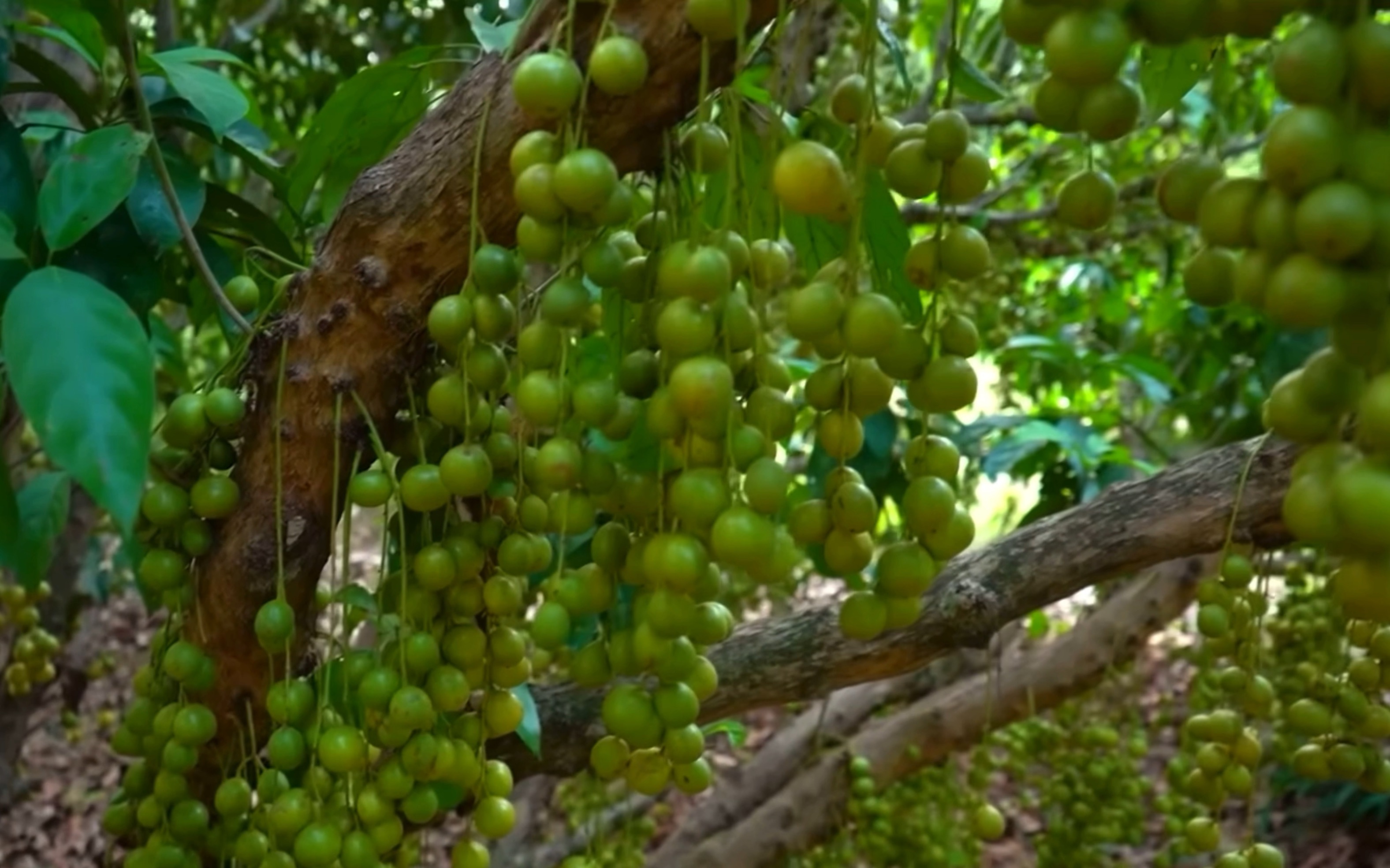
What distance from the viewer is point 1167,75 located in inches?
31.9

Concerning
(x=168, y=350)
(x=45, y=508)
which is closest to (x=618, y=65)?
(x=45, y=508)

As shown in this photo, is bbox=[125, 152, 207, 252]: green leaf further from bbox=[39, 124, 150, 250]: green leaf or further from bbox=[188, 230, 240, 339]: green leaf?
bbox=[39, 124, 150, 250]: green leaf

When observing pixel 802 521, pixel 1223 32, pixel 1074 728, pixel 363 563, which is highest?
pixel 1223 32

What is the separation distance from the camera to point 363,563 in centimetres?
354

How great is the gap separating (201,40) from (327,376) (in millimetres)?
1937

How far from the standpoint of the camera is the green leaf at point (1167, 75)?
0.80 meters

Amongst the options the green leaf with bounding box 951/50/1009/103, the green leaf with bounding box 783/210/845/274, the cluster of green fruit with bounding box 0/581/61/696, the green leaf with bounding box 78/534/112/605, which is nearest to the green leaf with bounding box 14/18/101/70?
the green leaf with bounding box 783/210/845/274

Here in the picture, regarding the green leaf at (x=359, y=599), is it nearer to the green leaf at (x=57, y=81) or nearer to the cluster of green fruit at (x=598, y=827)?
the cluster of green fruit at (x=598, y=827)

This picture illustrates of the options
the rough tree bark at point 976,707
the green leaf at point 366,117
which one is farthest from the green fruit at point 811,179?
the rough tree bark at point 976,707

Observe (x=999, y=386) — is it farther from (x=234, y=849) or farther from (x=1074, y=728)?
(x=234, y=849)

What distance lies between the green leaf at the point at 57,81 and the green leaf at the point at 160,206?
0.50 ft

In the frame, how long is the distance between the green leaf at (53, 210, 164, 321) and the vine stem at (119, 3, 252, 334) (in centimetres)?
11

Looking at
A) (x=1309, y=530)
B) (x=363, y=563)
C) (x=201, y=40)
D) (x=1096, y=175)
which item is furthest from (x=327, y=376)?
(x=363, y=563)

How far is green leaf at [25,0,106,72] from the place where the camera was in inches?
40.4
